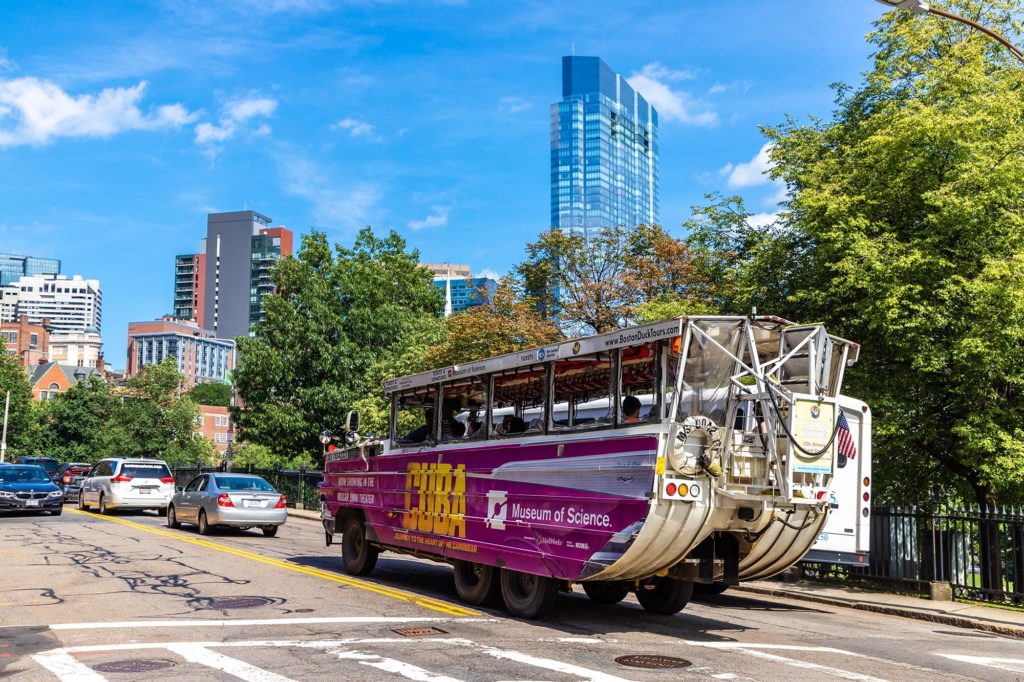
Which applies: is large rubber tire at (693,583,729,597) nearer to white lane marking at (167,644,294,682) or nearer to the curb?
the curb

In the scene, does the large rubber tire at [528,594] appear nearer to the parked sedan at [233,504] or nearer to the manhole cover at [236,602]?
the manhole cover at [236,602]

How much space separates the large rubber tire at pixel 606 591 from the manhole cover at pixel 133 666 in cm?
604

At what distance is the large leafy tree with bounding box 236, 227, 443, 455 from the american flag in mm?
30053

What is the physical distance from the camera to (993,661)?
1003 cm

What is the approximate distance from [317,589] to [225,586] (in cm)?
133

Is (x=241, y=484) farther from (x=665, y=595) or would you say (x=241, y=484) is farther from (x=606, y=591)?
(x=665, y=595)

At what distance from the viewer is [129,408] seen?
6819 centimetres

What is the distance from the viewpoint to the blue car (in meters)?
27.4

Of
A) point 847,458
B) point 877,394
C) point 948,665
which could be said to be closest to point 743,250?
point 877,394

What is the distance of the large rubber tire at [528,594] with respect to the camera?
36.6 ft

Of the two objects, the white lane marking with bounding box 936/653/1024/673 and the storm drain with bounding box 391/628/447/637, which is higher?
the storm drain with bounding box 391/628/447/637

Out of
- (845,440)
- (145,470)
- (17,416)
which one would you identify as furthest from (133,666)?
(17,416)

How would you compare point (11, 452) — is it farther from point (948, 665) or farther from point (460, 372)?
point (948, 665)

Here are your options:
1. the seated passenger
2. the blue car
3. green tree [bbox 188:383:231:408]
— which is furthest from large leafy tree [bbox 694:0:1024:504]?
green tree [bbox 188:383:231:408]
